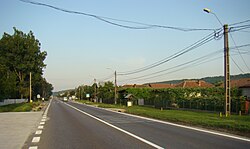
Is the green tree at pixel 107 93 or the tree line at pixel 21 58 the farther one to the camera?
the green tree at pixel 107 93

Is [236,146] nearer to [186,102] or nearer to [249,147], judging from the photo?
[249,147]

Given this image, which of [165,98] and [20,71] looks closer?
[165,98]

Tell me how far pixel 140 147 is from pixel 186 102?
4085 centimetres

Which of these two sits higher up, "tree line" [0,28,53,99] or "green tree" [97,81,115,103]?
"tree line" [0,28,53,99]

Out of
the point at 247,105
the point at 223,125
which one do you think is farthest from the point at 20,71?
the point at 223,125

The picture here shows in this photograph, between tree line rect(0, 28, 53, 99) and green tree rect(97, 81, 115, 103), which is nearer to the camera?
tree line rect(0, 28, 53, 99)

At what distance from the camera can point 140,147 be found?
1038 cm

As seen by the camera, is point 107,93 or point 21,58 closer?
point 21,58

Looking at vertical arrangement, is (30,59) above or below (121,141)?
above

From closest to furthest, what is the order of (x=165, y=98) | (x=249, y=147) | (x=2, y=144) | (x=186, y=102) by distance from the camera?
1. (x=249, y=147)
2. (x=2, y=144)
3. (x=186, y=102)
4. (x=165, y=98)

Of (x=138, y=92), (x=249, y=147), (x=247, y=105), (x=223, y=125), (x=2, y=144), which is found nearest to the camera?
(x=249, y=147)

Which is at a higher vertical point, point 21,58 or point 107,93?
point 21,58

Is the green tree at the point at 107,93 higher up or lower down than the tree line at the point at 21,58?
lower down

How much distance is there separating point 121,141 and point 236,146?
3.99 metres
